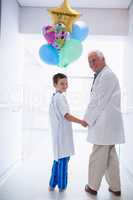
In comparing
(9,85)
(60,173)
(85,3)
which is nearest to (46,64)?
(9,85)

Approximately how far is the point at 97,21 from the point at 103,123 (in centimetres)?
202

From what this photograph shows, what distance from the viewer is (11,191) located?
324 cm

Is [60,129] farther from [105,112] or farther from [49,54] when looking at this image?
[49,54]

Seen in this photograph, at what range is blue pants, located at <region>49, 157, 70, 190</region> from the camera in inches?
128

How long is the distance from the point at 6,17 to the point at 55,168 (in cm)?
179

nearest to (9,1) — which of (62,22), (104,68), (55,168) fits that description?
(62,22)

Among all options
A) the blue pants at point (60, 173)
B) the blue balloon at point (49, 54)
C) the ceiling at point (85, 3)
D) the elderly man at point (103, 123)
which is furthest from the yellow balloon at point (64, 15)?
the blue pants at point (60, 173)

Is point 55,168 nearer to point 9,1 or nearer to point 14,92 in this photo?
point 14,92

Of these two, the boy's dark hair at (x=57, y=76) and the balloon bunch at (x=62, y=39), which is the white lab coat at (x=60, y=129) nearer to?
the boy's dark hair at (x=57, y=76)

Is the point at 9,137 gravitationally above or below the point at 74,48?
below

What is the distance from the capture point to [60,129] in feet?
10.5

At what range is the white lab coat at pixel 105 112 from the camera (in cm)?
309

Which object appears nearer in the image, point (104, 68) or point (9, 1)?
point (104, 68)

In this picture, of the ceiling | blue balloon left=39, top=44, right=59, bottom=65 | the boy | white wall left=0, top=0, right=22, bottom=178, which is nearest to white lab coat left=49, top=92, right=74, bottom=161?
the boy
